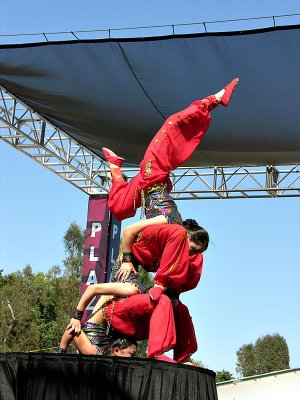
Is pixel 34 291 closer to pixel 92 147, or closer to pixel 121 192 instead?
pixel 92 147

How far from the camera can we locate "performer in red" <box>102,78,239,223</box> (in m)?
3.25

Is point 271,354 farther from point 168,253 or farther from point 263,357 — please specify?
point 168,253

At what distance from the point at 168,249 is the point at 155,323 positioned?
0.92 ft

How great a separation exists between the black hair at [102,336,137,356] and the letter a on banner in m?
5.92

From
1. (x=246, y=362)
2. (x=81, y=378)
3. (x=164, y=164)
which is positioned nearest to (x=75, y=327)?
(x=81, y=378)

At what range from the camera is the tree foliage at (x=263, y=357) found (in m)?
23.1

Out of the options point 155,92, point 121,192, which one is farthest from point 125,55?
point 121,192

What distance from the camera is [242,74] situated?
6.76m

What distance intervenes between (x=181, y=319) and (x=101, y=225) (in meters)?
5.96

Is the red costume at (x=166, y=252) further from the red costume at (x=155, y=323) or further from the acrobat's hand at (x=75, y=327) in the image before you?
the acrobat's hand at (x=75, y=327)

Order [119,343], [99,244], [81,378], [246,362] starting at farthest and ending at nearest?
[246,362]
[99,244]
[119,343]
[81,378]

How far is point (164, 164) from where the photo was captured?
10.7 feet

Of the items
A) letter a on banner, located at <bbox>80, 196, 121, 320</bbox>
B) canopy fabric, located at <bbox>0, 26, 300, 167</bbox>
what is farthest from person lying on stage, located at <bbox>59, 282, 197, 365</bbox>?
letter a on banner, located at <bbox>80, 196, 121, 320</bbox>

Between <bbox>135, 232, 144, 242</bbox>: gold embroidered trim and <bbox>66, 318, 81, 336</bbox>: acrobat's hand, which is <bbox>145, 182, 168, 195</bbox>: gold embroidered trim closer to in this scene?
<bbox>135, 232, 144, 242</bbox>: gold embroidered trim
